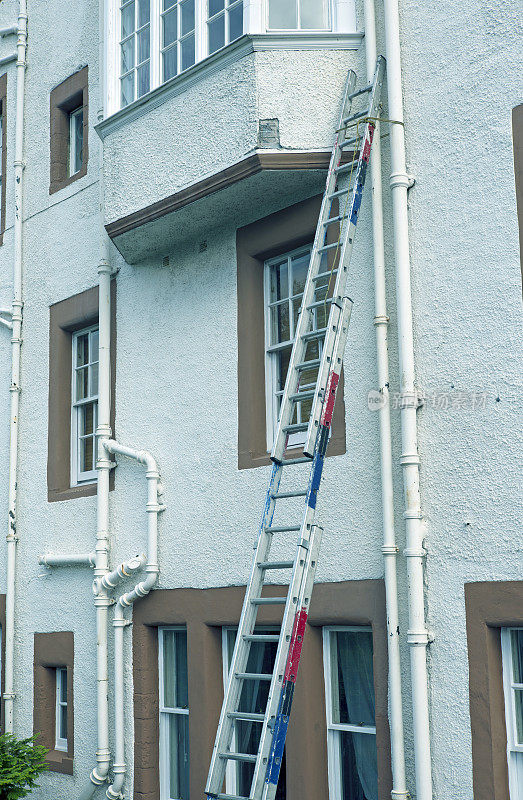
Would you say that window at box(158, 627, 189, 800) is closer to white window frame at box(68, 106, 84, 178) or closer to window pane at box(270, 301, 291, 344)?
window pane at box(270, 301, 291, 344)

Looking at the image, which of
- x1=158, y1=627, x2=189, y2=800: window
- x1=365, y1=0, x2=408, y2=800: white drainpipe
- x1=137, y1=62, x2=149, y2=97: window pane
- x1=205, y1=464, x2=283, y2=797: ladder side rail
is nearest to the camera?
x1=205, y1=464, x2=283, y2=797: ladder side rail

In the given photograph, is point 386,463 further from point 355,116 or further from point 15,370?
point 15,370

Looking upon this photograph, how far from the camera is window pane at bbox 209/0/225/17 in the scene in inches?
319

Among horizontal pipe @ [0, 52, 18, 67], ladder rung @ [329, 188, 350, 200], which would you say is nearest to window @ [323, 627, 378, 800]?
ladder rung @ [329, 188, 350, 200]

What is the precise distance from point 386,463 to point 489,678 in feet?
4.94

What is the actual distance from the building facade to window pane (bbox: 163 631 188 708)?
25mm

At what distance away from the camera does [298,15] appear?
7.75m

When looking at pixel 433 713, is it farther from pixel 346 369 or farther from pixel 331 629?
pixel 346 369

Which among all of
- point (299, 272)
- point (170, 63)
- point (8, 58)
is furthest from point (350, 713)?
point (8, 58)

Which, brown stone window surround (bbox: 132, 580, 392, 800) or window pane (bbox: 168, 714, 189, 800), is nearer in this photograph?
brown stone window surround (bbox: 132, 580, 392, 800)

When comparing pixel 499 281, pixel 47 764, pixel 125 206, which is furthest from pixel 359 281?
pixel 47 764

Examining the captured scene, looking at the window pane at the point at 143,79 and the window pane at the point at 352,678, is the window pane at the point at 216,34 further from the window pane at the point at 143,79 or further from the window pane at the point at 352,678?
the window pane at the point at 352,678

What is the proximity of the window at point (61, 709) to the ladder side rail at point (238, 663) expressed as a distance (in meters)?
4.72

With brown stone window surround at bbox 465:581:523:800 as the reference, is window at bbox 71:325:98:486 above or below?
above
